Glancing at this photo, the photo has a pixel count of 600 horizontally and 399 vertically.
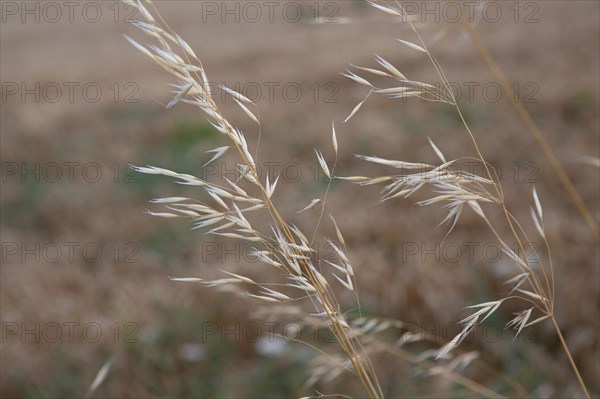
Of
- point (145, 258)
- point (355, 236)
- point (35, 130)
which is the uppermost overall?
point (355, 236)

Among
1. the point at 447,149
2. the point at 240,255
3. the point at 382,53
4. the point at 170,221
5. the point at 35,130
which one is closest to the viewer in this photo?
the point at 240,255

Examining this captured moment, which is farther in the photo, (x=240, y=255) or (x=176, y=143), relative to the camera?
(x=176, y=143)

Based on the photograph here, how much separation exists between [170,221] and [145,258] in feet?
2.79

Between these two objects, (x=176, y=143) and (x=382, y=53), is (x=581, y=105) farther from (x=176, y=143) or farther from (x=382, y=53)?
(x=382, y=53)

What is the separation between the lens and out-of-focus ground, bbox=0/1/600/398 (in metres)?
2.42

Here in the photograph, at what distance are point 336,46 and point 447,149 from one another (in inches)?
300

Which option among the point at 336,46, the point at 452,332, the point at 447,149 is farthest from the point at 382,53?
the point at 452,332

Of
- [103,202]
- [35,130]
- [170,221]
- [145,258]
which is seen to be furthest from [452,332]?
[35,130]

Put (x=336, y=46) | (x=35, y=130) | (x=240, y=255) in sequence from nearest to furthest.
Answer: (x=240, y=255)
(x=35, y=130)
(x=336, y=46)

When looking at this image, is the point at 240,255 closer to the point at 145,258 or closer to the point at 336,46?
the point at 145,258

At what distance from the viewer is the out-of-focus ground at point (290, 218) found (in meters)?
2.42

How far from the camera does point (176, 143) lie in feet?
22.6

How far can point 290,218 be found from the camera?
13.6ft

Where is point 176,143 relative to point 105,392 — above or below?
below
